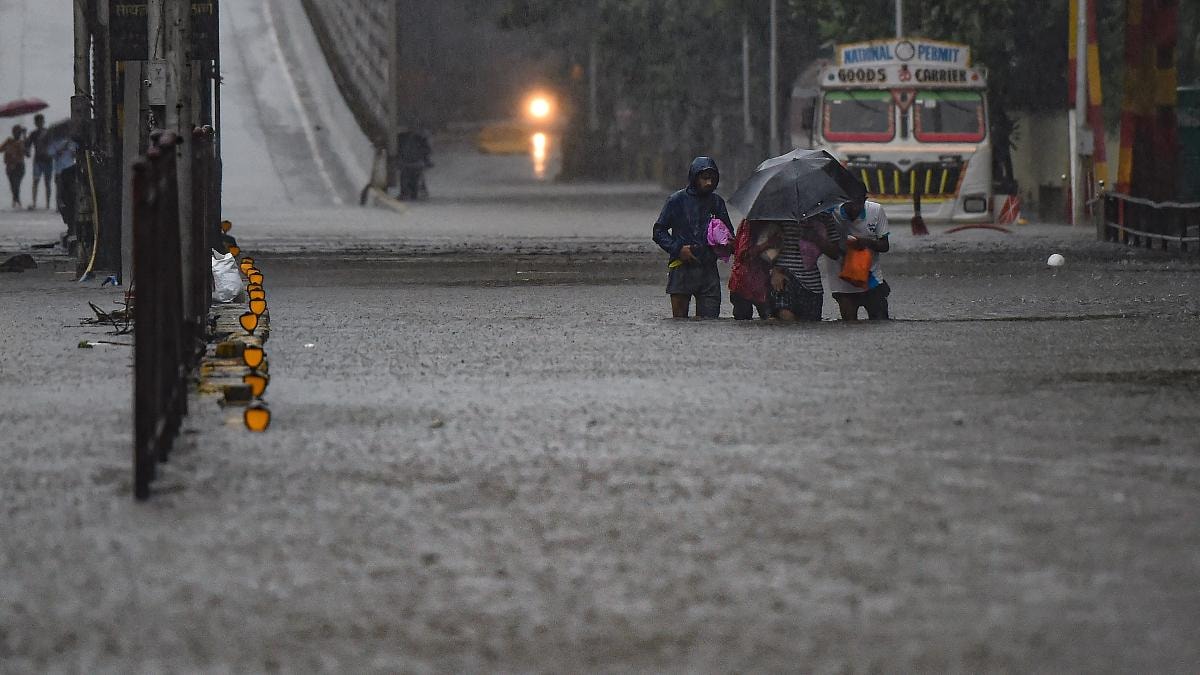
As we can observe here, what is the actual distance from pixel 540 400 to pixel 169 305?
7.18ft

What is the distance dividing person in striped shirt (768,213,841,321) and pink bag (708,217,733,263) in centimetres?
34

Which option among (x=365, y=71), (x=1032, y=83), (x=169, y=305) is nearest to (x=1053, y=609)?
(x=169, y=305)

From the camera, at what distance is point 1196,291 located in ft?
65.6

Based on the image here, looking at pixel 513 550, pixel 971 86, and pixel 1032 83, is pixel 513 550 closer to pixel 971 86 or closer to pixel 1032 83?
pixel 971 86

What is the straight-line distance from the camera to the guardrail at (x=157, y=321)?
8.23m

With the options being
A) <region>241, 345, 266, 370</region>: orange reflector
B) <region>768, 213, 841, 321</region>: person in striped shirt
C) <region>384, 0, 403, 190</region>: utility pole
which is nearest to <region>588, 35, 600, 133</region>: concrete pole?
<region>384, 0, 403, 190</region>: utility pole

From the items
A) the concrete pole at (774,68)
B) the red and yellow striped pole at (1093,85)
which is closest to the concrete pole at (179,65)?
the red and yellow striped pole at (1093,85)

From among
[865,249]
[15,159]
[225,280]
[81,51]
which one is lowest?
[225,280]

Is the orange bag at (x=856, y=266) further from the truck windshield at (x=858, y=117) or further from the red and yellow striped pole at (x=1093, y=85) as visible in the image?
the truck windshield at (x=858, y=117)

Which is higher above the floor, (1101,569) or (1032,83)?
(1032,83)

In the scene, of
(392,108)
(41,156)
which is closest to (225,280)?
(41,156)

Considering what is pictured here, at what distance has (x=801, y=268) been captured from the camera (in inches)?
635

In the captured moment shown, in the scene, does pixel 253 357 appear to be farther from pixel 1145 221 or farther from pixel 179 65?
pixel 1145 221

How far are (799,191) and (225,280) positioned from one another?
5279 millimetres
